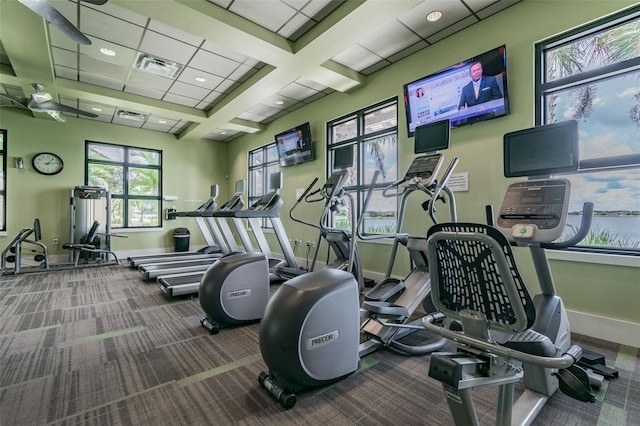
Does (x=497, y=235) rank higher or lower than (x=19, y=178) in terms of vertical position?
lower

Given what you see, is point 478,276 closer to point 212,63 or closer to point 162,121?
point 212,63

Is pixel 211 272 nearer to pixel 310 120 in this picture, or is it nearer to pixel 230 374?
pixel 230 374

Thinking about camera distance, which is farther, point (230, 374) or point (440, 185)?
point (440, 185)

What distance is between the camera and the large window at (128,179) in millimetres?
7277

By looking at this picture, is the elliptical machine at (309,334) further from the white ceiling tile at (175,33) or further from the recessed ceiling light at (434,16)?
the white ceiling tile at (175,33)

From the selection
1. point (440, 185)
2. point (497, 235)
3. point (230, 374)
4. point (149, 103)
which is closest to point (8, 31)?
point (149, 103)

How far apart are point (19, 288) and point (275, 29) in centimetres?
523

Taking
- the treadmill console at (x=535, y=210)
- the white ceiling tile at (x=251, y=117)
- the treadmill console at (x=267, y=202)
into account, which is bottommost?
the treadmill console at (x=535, y=210)

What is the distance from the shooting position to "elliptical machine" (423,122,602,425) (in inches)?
42.6

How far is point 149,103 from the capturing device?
19.5 feet

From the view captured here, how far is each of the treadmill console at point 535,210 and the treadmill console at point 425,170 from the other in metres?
0.90

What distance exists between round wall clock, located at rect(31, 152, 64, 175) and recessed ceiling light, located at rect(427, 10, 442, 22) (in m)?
7.99

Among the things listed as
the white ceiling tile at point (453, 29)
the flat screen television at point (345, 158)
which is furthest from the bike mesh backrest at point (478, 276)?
the white ceiling tile at point (453, 29)

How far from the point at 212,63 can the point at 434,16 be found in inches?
127
